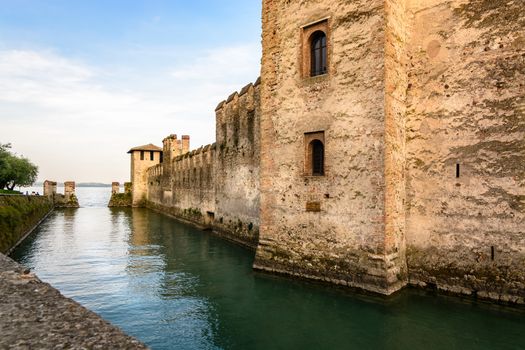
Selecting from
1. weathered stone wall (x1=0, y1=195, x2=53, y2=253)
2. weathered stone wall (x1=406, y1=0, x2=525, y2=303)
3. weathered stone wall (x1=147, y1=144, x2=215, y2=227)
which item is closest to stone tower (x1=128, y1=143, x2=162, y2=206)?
weathered stone wall (x1=147, y1=144, x2=215, y2=227)

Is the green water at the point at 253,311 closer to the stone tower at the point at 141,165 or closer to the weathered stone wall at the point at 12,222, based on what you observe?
the weathered stone wall at the point at 12,222

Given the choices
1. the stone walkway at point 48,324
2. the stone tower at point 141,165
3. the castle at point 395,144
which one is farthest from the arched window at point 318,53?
the stone tower at point 141,165

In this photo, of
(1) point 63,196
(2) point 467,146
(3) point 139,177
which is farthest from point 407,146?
(1) point 63,196

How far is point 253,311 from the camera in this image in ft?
24.6

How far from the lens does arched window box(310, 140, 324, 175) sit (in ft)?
31.3

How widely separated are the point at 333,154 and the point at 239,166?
285 inches

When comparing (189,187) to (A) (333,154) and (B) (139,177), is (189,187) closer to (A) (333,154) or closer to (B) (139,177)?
(A) (333,154)

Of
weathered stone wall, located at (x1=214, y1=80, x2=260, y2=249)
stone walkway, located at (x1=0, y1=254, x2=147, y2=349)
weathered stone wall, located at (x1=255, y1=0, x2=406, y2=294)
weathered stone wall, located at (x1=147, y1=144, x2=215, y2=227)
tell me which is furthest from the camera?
weathered stone wall, located at (x1=147, y1=144, x2=215, y2=227)

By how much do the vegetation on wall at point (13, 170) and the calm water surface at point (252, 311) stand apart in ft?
107

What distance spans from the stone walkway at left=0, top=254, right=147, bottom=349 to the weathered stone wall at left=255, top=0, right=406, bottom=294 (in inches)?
231

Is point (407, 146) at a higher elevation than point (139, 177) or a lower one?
lower

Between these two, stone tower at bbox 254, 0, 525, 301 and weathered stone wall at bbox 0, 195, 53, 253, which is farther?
weathered stone wall at bbox 0, 195, 53, 253

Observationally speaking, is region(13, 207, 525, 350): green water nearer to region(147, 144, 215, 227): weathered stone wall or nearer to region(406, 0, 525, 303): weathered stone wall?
region(406, 0, 525, 303): weathered stone wall

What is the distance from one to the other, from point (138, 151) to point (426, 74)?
37054 millimetres
